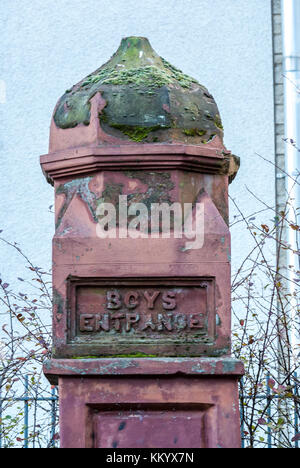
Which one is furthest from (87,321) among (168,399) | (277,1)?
(277,1)

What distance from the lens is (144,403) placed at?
9.47ft

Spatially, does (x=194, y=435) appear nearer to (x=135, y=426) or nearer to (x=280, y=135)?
(x=135, y=426)

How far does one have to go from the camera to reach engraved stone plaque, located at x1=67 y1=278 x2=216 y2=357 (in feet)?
9.73

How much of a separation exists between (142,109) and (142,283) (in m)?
0.82

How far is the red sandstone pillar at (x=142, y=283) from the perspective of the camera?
9.46 feet

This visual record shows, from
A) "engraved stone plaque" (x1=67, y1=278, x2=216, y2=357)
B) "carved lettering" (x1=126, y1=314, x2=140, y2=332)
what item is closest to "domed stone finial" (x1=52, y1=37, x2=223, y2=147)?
"engraved stone plaque" (x1=67, y1=278, x2=216, y2=357)

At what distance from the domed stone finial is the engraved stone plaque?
0.68 meters

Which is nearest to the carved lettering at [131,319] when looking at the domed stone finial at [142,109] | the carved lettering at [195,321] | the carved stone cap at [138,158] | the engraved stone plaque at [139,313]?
the engraved stone plaque at [139,313]

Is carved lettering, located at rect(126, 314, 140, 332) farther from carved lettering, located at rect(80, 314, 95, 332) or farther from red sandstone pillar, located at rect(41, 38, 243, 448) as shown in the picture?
carved lettering, located at rect(80, 314, 95, 332)

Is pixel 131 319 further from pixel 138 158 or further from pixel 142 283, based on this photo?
pixel 138 158

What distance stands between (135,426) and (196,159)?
125cm

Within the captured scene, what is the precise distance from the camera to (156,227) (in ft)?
9.80

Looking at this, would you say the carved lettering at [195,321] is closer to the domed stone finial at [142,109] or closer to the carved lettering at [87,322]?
the carved lettering at [87,322]

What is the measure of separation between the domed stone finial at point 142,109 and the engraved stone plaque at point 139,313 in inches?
26.8
